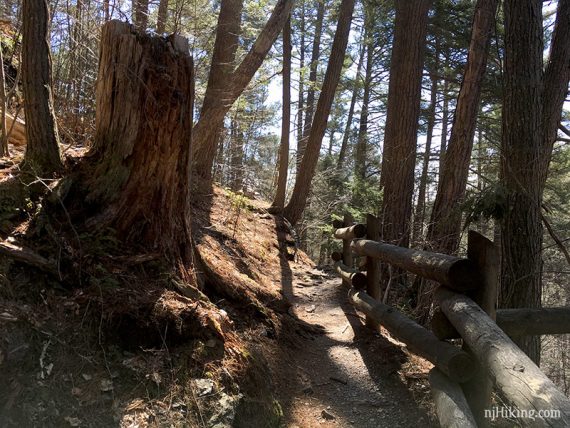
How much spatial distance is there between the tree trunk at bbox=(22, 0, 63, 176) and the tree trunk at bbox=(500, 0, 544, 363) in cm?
477

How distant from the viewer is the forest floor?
9.46 feet

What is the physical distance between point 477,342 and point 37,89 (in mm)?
4295

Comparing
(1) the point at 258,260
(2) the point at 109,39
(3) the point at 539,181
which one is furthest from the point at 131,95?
(1) the point at 258,260

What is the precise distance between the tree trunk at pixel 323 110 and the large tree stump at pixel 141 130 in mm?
9475

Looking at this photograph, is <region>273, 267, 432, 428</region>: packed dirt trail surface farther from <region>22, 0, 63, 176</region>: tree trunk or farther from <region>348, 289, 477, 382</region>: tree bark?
<region>22, 0, 63, 176</region>: tree trunk

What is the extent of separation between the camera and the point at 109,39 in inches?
159

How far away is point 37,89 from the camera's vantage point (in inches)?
168

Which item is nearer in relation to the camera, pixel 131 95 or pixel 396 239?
pixel 131 95

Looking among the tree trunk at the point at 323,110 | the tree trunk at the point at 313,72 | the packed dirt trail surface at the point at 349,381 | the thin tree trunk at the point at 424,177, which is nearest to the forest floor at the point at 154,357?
the packed dirt trail surface at the point at 349,381

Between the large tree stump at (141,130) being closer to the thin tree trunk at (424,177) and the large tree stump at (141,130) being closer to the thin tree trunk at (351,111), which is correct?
the thin tree trunk at (424,177)

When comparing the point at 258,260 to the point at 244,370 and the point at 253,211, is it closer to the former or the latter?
the point at 253,211

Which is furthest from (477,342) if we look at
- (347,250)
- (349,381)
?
(347,250)

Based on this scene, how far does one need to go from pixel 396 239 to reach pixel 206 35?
Result: 7389mm

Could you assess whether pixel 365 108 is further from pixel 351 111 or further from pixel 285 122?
pixel 285 122
